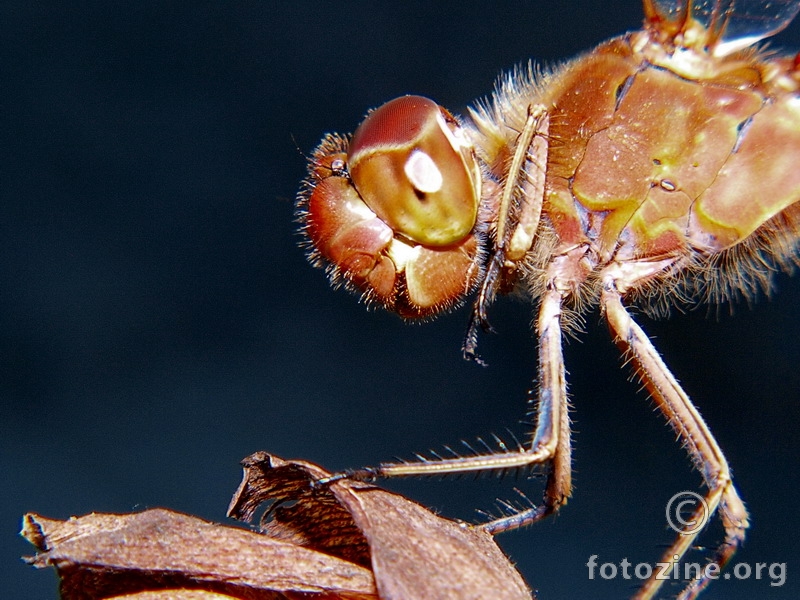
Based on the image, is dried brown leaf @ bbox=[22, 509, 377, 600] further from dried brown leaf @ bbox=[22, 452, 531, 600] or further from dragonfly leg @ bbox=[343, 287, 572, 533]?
dragonfly leg @ bbox=[343, 287, 572, 533]

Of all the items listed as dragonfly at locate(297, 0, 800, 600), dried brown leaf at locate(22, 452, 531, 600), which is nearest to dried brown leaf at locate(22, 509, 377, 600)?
dried brown leaf at locate(22, 452, 531, 600)

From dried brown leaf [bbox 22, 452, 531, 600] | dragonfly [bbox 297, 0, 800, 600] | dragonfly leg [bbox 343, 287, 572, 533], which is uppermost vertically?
dragonfly [bbox 297, 0, 800, 600]

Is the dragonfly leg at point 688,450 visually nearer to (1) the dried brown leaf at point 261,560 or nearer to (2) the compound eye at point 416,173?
(2) the compound eye at point 416,173

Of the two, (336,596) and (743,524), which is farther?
(743,524)

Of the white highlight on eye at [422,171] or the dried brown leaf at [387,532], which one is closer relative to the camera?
the dried brown leaf at [387,532]

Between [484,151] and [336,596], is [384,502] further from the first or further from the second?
[484,151]

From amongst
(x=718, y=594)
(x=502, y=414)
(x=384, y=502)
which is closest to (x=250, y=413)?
(x=502, y=414)

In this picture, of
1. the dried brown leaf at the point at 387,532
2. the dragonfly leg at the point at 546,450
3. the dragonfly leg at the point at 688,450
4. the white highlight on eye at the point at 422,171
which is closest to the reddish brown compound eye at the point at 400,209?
the white highlight on eye at the point at 422,171
